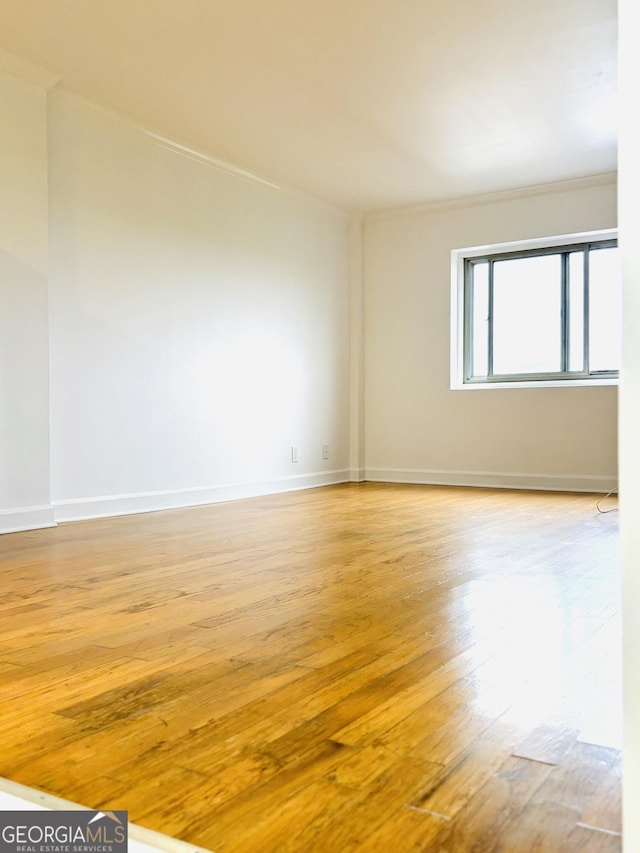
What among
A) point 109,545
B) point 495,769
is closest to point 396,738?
point 495,769

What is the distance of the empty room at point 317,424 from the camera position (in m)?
1.07

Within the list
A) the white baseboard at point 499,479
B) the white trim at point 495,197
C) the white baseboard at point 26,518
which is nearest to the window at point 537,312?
the white trim at point 495,197

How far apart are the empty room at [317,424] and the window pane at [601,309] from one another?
0.07 ft

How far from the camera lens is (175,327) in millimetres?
4750

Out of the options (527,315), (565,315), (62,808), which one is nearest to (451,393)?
(527,315)

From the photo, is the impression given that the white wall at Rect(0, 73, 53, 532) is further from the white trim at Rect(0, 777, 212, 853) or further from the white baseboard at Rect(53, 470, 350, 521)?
the white trim at Rect(0, 777, 212, 853)

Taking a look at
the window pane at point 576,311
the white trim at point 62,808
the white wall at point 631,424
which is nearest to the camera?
the white wall at point 631,424

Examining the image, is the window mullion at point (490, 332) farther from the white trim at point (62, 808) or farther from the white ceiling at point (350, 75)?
the white trim at point (62, 808)

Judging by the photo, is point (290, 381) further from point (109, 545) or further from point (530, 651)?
point (530, 651)

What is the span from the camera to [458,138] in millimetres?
4750

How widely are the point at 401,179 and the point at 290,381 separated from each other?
1683 mm

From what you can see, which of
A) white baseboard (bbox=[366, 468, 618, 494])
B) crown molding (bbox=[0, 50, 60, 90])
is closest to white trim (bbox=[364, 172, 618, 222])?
white baseboard (bbox=[366, 468, 618, 494])

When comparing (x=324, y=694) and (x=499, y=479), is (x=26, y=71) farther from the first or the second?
(x=499, y=479)

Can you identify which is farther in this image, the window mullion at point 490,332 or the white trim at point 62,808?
the window mullion at point 490,332
